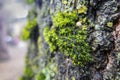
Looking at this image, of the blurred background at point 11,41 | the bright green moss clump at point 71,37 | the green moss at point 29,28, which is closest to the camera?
the bright green moss clump at point 71,37

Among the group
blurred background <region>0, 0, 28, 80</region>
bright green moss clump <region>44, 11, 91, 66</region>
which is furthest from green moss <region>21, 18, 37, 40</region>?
blurred background <region>0, 0, 28, 80</region>

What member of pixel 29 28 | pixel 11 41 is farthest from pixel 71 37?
pixel 11 41

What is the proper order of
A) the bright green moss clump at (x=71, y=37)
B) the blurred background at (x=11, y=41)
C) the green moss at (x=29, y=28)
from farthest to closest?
the blurred background at (x=11, y=41) < the green moss at (x=29, y=28) < the bright green moss clump at (x=71, y=37)

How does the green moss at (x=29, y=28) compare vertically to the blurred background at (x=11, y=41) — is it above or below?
above

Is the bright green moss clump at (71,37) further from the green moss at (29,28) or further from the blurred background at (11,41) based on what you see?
the blurred background at (11,41)

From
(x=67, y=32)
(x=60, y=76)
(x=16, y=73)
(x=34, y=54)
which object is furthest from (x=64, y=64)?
(x=16, y=73)

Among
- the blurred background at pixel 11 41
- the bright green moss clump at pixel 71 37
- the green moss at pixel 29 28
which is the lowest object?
the blurred background at pixel 11 41

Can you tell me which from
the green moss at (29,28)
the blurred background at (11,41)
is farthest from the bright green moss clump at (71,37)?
the blurred background at (11,41)
